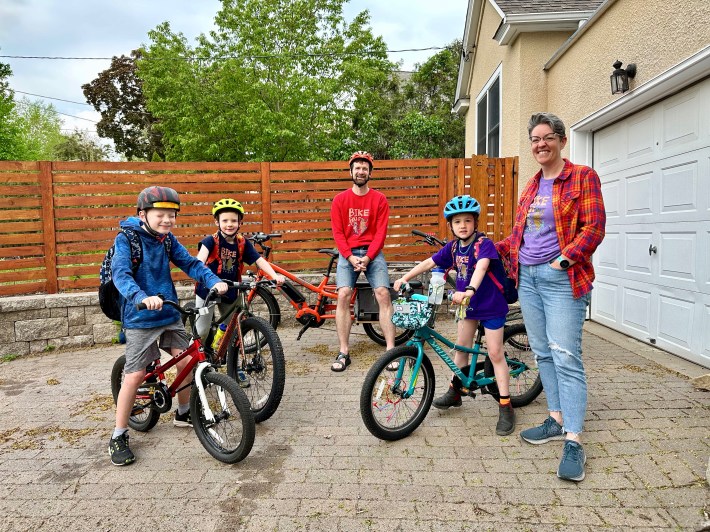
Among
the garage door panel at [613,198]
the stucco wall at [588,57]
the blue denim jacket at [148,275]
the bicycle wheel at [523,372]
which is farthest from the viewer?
the garage door panel at [613,198]

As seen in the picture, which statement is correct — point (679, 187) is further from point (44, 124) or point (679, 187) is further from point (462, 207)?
point (44, 124)

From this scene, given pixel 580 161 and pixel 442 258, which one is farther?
pixel 580 161

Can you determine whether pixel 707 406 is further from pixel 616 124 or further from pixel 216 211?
pixel 216 211

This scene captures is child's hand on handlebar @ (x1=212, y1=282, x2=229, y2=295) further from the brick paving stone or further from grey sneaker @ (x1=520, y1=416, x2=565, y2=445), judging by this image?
grey sneaker @ (x1=520, y1=416, x2=565, y2=445)

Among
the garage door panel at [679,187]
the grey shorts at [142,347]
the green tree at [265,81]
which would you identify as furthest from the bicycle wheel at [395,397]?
the green tree at [265,81]

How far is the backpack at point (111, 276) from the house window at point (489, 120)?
7.46m

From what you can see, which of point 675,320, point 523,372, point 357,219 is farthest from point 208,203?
point 675,320

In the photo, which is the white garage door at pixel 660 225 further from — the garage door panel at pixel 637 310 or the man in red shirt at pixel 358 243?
the man in red shirt at pixel 358 243

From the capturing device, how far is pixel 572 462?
275 centimetres

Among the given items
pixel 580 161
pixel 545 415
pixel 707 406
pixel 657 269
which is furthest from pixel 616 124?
pixel 545 415

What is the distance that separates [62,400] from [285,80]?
15787mm

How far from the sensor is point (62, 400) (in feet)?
14.3

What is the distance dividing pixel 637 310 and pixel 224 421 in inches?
184

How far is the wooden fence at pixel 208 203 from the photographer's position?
6102 millimetres
